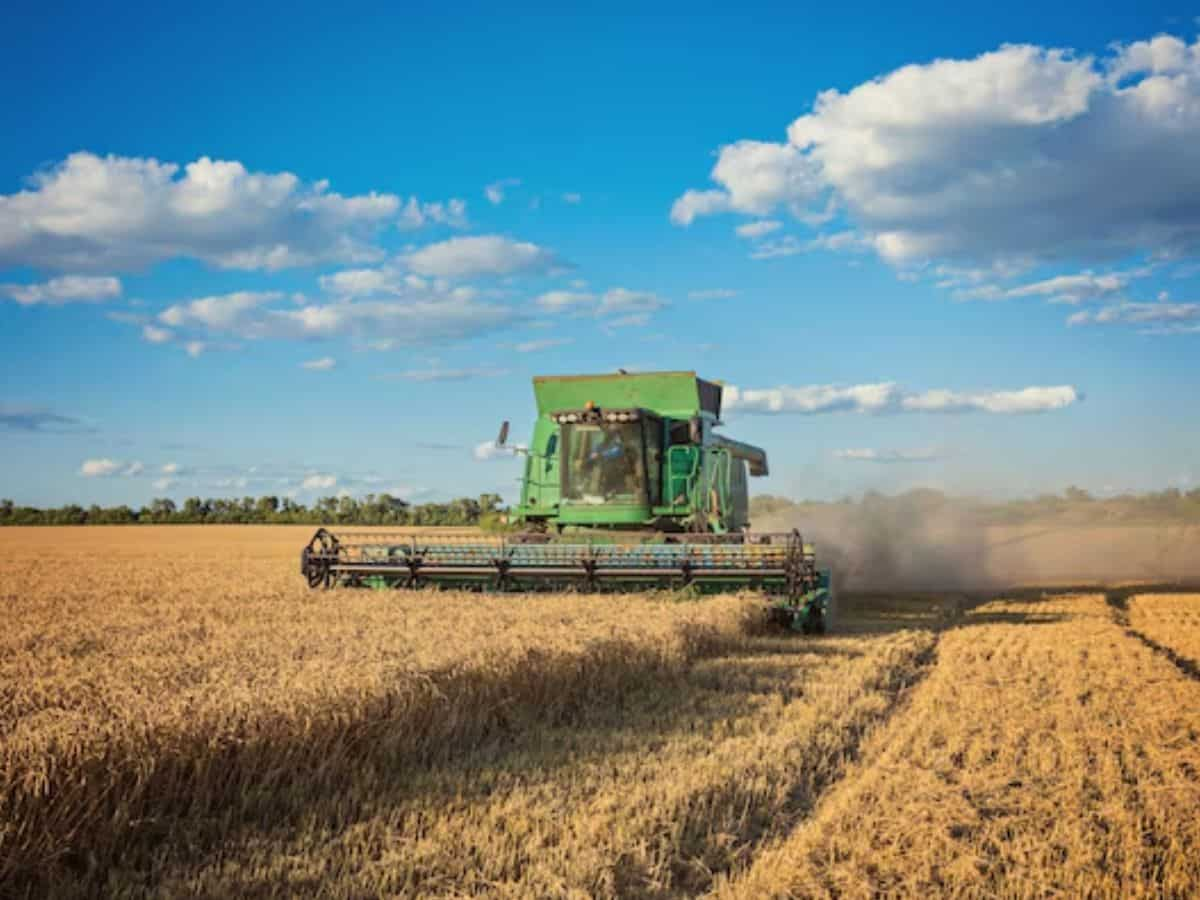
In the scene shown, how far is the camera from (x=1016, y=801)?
522cm

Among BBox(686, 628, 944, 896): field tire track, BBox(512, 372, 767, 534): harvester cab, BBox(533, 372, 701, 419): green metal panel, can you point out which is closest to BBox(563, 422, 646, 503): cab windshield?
BBox(512, 372, 767, 534): harvester cab

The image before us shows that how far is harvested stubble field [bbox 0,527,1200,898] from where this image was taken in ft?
13.5

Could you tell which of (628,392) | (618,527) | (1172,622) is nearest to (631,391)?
(628,392)

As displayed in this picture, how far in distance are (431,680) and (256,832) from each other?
64.6 inches

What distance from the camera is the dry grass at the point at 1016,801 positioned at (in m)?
4.20

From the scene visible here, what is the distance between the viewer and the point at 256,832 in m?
4.51

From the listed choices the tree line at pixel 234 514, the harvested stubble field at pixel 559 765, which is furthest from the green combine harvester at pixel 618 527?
the tree line at pixel 234 514

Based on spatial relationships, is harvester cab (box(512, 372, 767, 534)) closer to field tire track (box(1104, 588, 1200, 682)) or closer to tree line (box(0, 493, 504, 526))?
field tire track (box(1104, 588, 1200, 682))

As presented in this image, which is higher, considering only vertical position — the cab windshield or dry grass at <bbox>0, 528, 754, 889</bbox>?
the cab windshield

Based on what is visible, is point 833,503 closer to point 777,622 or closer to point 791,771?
point 777,622

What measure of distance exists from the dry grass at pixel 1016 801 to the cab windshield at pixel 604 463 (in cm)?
539

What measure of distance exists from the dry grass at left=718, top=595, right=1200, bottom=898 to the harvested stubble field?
0.7 inches

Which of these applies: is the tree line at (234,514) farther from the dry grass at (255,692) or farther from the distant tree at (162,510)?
the dry grass at (255,692)

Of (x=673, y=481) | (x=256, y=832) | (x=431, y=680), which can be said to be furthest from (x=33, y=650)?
(x=673, y=481)
